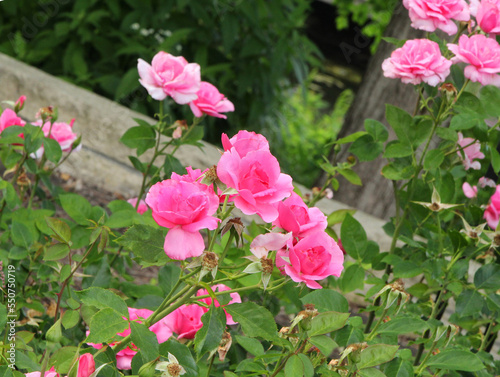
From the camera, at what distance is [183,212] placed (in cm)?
82

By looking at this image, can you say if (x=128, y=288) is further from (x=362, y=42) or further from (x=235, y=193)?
(x=362, y=42)

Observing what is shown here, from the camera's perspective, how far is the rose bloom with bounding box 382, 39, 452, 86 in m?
1.37

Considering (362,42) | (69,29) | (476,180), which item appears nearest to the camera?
(476,180)

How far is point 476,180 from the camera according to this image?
164 centimetres

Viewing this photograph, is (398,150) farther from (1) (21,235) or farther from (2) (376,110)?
(2) (376,110)

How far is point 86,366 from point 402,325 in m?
0.54

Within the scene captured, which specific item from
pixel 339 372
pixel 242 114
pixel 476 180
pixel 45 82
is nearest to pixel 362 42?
pixel 242 114

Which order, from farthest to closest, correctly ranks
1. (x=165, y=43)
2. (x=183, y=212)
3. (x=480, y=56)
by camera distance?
(x=165, y=43) < (x=480, y=56) < (x=183, y=212)

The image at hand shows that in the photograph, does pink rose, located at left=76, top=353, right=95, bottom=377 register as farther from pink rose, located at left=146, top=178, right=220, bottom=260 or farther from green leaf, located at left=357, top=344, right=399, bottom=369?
green leaf, located at left=357, top=344, right=399, bottom=369

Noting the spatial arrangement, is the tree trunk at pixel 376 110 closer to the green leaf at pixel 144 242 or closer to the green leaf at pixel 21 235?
the green leaf at pixel 21 235

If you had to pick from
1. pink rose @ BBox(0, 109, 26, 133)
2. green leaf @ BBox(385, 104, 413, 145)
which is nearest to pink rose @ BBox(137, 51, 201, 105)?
pink rose @ BBox(0, 109, 26, 133)

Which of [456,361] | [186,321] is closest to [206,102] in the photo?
[186,321]

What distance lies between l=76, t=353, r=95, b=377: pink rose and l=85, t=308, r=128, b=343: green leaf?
0.04 meters

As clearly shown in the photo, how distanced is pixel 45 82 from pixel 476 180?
2.05m
